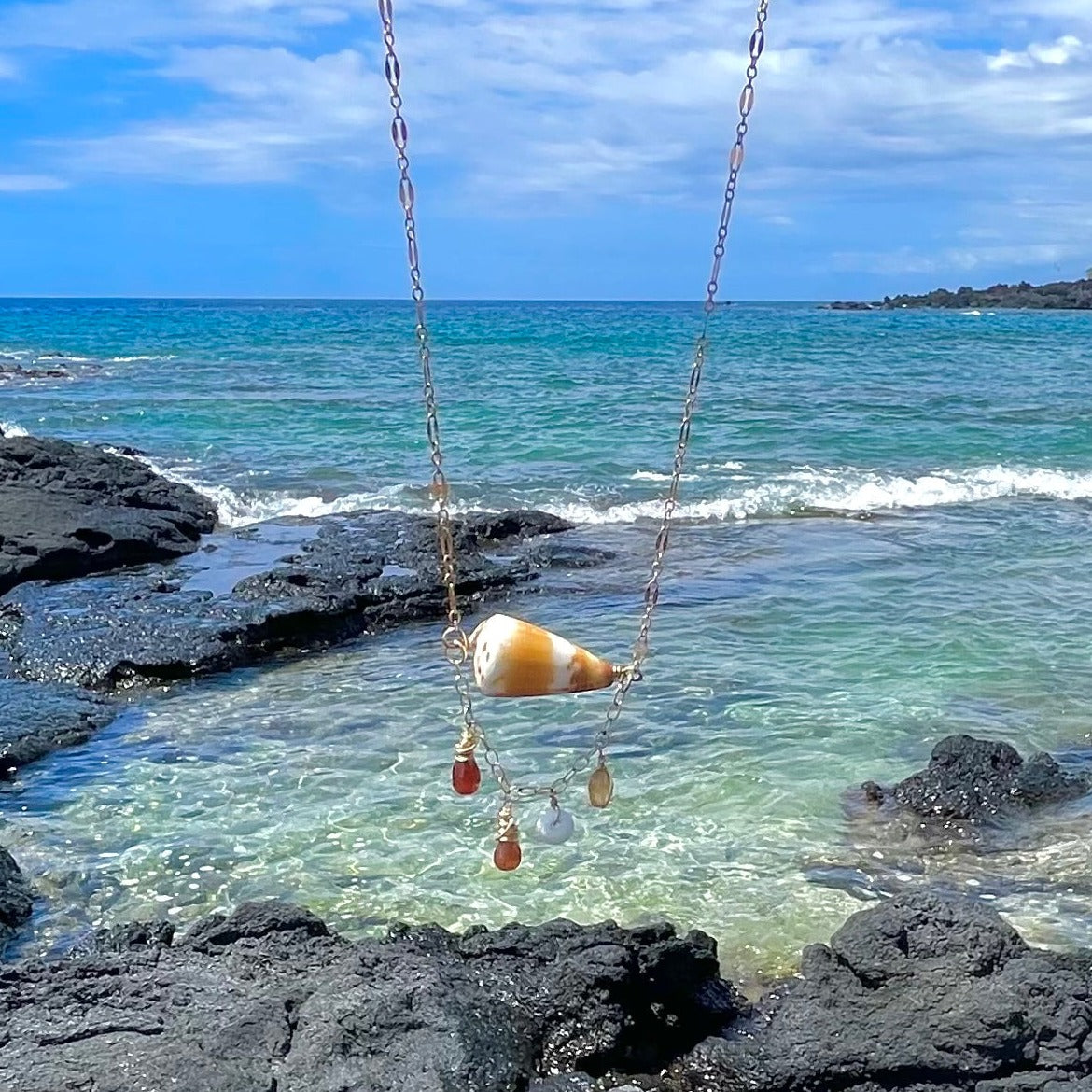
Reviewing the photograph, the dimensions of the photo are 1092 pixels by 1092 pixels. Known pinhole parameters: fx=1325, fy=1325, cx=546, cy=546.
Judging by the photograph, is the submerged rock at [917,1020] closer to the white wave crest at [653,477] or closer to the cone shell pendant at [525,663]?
the cone shell pendant at [525,663]

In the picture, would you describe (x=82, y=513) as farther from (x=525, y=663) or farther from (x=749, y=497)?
(x=525, y=663)

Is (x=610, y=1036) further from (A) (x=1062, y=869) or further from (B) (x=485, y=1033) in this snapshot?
(A) (x=1062, y=869)

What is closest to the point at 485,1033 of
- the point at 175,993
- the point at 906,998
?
the point at 175,993

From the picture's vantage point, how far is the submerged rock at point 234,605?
12.0 m

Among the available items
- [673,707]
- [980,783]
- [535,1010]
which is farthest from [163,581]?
[535,1010]

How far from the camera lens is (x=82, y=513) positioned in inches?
667

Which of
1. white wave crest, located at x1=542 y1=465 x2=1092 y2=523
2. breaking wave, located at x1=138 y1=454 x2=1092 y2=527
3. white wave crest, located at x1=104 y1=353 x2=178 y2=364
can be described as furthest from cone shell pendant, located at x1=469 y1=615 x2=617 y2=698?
white wave crest, located at x1=104 y1=353 x2=178 y2=364

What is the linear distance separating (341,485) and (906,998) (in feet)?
60.6

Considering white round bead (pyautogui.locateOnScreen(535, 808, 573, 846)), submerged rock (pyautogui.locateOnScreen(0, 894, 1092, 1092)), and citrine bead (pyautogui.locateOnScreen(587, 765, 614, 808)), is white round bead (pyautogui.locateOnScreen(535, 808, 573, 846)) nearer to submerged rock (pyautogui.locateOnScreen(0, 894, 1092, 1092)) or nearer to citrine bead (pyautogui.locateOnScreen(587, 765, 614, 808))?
citrine bead (pyautogui.locateOnScreen(587, 765, 614, 808))

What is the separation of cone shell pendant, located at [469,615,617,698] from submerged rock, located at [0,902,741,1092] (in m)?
1.47

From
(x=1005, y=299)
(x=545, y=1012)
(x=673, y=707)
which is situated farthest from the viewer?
(x=1005, y=299)

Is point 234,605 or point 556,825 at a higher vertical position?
point 556,825

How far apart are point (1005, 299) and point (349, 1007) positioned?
14473 centimetres

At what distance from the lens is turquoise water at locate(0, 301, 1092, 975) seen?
779 centimetres
